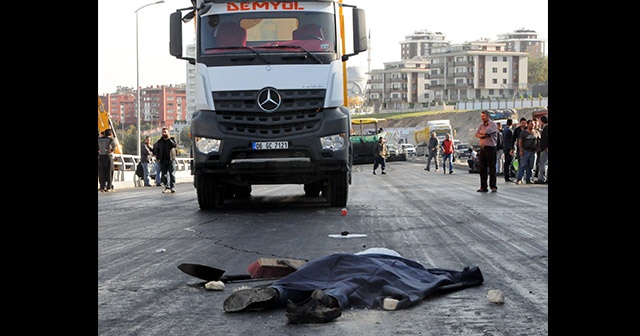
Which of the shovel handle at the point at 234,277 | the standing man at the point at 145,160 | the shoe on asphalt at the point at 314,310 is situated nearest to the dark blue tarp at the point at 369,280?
the shoe on asphalt at the point at 314,310

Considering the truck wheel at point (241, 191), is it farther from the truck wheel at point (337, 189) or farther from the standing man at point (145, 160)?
the standing man at point (145, 160)

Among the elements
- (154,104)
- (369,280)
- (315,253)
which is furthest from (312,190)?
(154,104)

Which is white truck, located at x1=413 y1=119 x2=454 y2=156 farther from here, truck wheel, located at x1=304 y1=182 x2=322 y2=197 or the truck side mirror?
the truck side mirror

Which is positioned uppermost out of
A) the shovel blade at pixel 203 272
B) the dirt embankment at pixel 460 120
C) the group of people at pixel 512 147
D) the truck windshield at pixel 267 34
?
the dirt embankment at pixel 460 120

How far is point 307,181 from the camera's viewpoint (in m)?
14.8

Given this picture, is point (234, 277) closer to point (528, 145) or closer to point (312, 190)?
point (312, 190)

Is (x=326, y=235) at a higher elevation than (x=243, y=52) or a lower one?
lower

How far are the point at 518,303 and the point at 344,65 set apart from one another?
9301 millimetres

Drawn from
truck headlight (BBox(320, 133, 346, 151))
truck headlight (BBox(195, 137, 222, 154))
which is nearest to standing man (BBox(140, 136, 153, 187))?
truck headlight (BBox(195, 137, 222, 154))

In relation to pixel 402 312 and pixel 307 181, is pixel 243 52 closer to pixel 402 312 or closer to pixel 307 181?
pixel 307 181

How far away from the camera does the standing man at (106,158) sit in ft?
86.6

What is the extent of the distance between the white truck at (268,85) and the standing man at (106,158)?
12690mm

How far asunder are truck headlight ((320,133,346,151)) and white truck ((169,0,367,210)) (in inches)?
0.6
